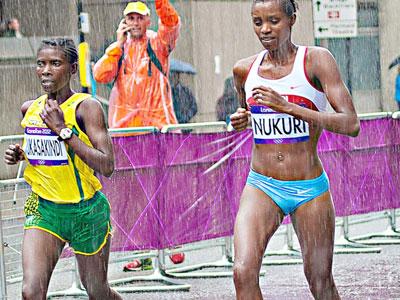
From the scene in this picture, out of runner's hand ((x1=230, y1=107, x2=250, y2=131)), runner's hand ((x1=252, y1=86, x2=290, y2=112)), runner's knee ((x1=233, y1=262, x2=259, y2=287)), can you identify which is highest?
runner's hand ((x1=252, y1=86, x2=290, y2=112))

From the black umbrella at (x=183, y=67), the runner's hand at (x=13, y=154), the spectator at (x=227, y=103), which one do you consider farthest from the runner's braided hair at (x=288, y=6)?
the black umbrella at (x=183, y=67)

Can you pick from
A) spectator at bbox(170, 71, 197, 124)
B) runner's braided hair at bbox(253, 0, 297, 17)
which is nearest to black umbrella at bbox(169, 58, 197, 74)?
spectator at bbox(170, 71, 197, 124)

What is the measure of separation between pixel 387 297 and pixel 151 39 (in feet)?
12.5

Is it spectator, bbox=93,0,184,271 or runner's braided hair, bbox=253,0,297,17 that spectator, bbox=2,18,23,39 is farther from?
runner's braided hair, bbox=253,0,297,17

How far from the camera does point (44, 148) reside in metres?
7.64

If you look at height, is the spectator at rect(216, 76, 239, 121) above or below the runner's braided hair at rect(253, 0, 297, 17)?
below

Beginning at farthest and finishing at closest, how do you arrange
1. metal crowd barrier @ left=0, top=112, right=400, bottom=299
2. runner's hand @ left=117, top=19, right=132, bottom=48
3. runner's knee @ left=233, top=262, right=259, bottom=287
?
1. runner's hand @ left=117, top=19, right=132, bottom=48
2. metal crowd barrier @ left=0, top=112, right=400, bottom=299
3. runner's knee @ left=233, top=262, right=259, bottom=287

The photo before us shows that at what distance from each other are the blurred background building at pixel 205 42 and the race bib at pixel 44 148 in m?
12.1

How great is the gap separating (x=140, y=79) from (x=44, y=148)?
4539mm

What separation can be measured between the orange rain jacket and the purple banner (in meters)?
0.90

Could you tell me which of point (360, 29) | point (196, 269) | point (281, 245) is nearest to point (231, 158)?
point (196, 269)

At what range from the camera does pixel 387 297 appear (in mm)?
9844

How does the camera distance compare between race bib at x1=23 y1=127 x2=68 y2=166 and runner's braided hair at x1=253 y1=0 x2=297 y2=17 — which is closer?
runner's braided hair at x1=253 y1=0 x2=297 y2=17

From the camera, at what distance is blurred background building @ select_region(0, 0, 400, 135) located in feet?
72.6
